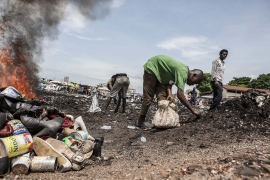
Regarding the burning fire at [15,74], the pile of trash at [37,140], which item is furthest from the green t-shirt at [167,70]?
the burning fire at [15,74]

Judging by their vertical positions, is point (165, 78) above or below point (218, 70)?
below

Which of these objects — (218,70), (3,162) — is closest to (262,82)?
(218,70)

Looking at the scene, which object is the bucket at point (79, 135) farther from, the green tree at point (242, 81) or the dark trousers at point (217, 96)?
the green tree at point (242, 81)

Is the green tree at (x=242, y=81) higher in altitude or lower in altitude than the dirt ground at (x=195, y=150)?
higher

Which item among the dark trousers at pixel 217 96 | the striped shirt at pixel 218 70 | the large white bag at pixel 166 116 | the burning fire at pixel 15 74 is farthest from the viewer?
the burning fire at pixel 15 74

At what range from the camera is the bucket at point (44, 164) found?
2.53 metres

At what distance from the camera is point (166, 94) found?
4809 mm

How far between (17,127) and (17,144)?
0.41 meters

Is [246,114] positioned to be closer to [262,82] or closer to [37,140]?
[37,140]

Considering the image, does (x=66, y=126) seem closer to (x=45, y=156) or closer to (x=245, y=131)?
(x=45, y=156)

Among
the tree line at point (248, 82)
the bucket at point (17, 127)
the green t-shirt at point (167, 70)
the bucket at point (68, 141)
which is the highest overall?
the tree line at point (248, 82)

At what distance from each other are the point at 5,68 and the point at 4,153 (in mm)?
7956

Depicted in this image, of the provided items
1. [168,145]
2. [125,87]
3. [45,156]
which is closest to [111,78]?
[125,87]

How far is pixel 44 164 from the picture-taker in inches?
99.7
